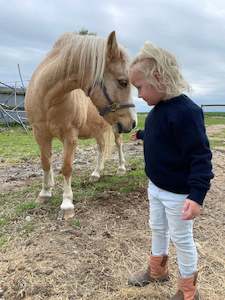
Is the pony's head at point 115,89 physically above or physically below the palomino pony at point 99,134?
above

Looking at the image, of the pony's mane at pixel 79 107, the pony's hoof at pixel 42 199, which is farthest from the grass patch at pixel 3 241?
the pony's mane at pixel 79 107

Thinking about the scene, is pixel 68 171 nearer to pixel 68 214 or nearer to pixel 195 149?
pixel 68 214

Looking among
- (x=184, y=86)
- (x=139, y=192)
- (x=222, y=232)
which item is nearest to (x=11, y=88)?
(x=139, y=192)

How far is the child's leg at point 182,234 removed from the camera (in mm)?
2750

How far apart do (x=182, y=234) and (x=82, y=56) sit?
213 cm

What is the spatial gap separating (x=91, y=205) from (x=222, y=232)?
59.2 inches

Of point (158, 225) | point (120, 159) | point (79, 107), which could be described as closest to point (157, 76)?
point (158, 225)

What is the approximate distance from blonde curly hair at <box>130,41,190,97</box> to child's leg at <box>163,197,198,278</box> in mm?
697

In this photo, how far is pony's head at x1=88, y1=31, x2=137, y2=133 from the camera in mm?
4098

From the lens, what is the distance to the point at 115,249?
3.84 meters

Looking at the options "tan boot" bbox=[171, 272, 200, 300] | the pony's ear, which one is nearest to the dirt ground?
"tan boot" bbox=[171, 272, 200, 300]

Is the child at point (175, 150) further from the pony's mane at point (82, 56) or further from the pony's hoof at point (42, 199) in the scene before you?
the pony's hoof at point (42, 199)

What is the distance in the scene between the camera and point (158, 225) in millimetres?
3045

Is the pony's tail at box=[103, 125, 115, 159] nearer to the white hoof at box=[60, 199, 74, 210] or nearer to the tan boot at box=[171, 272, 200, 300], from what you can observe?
the white hoof at box=[60, 199, 74, 210]
